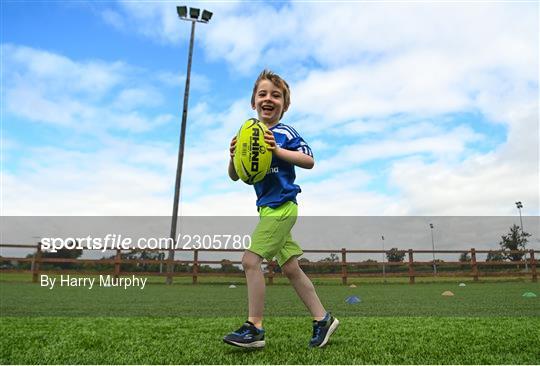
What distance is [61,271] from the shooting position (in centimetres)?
1499

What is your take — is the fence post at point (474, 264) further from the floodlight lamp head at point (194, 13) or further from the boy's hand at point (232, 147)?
the boy's hand at point (232, 147)

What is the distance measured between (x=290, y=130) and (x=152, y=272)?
1250 centimetres

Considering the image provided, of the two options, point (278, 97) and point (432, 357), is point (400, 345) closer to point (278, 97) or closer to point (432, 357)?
point (432, 357)

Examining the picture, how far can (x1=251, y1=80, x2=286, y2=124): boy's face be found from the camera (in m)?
2.73

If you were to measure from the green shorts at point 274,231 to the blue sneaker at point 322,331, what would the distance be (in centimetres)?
41

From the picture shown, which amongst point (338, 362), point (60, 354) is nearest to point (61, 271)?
point (60, 354)

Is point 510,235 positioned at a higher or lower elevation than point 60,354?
higher

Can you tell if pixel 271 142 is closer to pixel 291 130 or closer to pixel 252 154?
pixel 252 154

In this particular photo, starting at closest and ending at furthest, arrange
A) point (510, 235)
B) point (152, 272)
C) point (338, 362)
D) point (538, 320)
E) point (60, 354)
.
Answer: point (338, 362), point (60, 354), point (538, 320), point (152, 272), point (510, 235)

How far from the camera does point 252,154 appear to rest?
8.18ft

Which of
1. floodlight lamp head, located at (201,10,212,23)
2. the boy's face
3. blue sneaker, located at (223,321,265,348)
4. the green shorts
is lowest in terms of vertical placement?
blue sneaker, located at (223,321,265,348)

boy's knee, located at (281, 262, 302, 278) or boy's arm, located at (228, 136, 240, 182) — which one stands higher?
boy's arm, located at (228, 136, 240, 182)

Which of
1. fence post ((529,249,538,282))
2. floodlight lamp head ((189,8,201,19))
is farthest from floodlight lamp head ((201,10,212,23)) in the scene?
fence post ((529,249,538,282))

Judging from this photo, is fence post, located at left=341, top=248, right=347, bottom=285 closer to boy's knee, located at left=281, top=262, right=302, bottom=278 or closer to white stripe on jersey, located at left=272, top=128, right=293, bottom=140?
boy's knee, located at left=281, top=262, right=302, bottom=278
